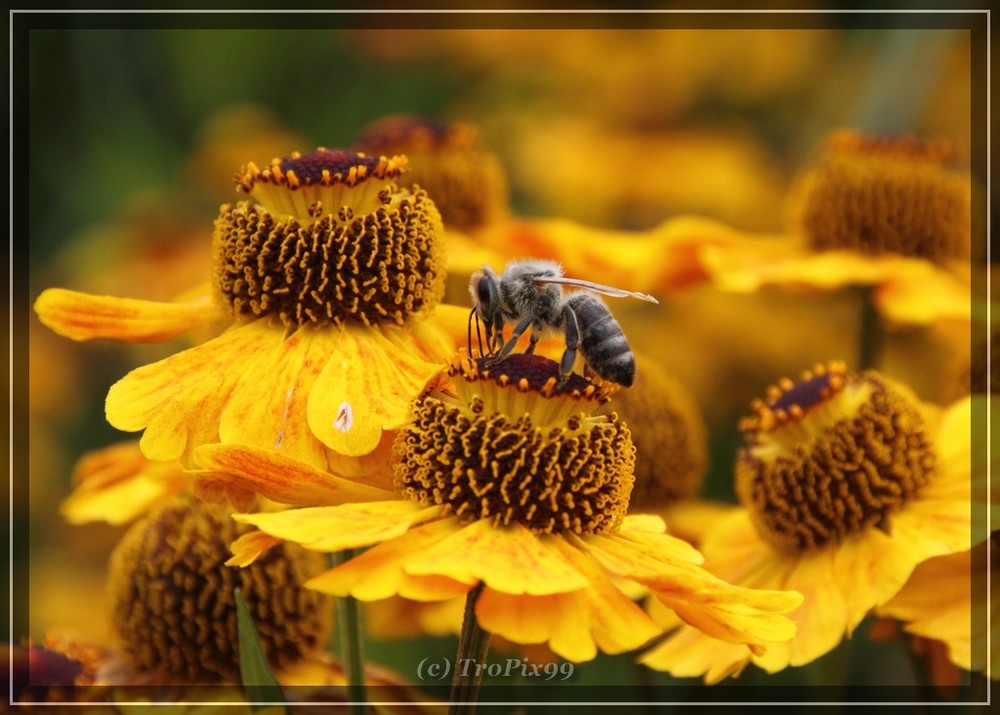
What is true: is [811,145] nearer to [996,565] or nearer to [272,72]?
[272,72]

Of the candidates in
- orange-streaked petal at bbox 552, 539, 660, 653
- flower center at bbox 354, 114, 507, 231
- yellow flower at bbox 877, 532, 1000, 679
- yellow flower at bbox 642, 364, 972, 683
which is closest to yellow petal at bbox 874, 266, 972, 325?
yellow flower at bbox 642, 364, 972, 683

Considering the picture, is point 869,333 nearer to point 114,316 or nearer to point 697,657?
point 697,657

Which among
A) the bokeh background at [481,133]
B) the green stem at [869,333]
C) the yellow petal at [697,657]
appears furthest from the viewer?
the bokeh background at [481,133]

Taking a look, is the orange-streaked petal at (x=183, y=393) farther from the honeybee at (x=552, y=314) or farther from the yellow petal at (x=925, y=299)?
the yellow petal at (x=925, y=299)

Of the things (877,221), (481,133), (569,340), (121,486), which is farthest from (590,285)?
(481,133)

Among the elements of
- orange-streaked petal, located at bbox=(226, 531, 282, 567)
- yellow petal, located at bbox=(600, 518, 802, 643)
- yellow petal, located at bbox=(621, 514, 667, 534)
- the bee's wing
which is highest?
the bee's wing

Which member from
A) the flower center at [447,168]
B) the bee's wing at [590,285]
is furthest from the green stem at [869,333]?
the bee's wing at [590,285]

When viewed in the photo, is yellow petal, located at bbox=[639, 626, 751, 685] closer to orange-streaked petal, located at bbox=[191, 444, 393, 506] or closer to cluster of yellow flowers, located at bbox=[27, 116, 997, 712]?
cluster of yellow flowers, located at bbox=[27, 116, 997, 712]
